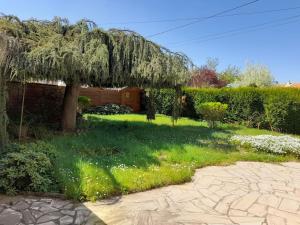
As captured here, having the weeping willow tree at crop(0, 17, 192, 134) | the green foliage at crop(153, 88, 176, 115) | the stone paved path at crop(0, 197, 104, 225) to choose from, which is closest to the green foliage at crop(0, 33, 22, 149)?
the weeping willow tree at crop(0, 17, 192, 134)

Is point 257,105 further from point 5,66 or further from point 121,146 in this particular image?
point 5,66

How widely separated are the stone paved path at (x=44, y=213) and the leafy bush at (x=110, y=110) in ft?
49.8

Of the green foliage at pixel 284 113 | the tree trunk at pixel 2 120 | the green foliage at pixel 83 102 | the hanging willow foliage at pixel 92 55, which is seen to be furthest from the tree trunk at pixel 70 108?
the green foliage at pixel 284 113

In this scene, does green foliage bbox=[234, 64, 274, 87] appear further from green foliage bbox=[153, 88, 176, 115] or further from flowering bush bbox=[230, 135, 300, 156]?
flowering bush bbox=[230, 135, 300, 156]

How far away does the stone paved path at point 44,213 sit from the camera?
464 cm

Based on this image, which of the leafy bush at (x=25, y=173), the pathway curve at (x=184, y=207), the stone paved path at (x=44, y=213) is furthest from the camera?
the leafy bush at (x=25, y=173)

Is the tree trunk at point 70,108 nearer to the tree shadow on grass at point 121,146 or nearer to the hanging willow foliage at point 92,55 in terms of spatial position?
the hanging willow foliage at point 92,55

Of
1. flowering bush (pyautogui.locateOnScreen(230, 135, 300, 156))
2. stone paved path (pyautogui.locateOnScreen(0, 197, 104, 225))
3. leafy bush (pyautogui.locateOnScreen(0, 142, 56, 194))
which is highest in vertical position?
flowering bush (pyautogui.locateOnScreen(230, 135, 300, 156))

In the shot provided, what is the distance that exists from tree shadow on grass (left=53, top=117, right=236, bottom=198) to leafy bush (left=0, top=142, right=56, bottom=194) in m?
0.56

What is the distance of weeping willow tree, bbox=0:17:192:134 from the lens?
9.52 meters

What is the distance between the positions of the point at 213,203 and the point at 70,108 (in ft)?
24.1

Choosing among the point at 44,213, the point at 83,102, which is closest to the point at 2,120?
the point at 44,213

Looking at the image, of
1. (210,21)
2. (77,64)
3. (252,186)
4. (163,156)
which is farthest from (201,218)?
(210,21)

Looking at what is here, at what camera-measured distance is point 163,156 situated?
8891 mm
